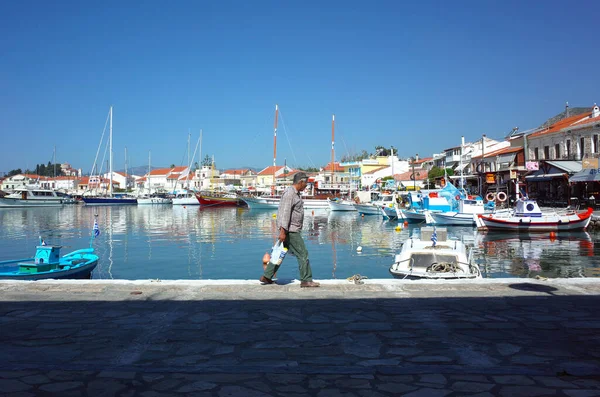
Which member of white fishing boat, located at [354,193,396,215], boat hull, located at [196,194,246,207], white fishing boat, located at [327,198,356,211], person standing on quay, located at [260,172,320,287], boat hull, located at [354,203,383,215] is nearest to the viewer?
person standing on quay, located at [260,172,320,287]

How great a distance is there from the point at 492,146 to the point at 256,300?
6891 cm

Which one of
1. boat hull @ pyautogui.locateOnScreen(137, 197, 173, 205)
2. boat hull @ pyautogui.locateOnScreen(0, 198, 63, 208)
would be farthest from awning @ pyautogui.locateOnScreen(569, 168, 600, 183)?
boat hull @ pyautogui.locateOnScreen(0, 198, 63, 208)

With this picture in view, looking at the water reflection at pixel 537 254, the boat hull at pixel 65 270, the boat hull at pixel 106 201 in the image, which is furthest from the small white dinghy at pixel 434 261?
the boat hull at pixel 106 201

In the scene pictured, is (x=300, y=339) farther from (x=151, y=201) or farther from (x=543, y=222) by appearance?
(x=151, y=201)

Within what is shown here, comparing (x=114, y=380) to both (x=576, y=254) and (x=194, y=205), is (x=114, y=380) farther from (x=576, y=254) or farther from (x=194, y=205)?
(x=194, y=205)

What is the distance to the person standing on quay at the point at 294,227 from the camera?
820cm

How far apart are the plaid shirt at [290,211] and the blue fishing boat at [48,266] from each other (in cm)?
823

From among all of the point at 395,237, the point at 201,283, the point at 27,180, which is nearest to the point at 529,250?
the point at 395,237

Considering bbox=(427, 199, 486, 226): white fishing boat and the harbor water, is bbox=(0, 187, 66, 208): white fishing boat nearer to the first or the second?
the harbor water

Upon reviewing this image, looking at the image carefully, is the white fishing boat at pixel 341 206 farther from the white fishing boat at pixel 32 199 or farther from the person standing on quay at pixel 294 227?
the person standing on quay at pixel 294 227

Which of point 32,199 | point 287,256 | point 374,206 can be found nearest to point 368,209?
point 374,206

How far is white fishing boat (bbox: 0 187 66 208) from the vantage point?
3452 inches

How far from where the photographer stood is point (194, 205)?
9325 cm

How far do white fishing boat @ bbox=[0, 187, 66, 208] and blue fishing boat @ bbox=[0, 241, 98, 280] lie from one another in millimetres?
81390
